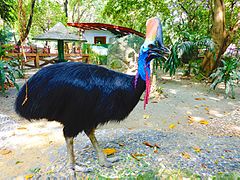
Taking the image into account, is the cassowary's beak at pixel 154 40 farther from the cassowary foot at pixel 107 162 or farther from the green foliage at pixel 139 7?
the green foliage at pixel 139 7

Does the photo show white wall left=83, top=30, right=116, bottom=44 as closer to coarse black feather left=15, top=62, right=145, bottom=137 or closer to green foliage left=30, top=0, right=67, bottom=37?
green foliage left=30, top=0, right=67, bottom=37

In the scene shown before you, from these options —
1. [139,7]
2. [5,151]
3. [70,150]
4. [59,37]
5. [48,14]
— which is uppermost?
[48,14]

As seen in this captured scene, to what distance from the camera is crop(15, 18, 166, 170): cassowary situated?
1.64m

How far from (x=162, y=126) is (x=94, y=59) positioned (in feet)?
26.3

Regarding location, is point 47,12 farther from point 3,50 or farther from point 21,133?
point 21,133

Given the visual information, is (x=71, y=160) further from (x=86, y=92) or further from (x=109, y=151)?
(x=86, y=92)

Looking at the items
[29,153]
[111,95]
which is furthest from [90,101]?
[29,153]

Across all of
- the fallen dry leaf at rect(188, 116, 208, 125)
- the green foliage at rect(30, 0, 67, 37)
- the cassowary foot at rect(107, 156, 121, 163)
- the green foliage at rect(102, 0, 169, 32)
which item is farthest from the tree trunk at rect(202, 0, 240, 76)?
the green foliage at rect(30, 0, 67, 37)

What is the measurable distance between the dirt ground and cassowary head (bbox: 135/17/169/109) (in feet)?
4.33

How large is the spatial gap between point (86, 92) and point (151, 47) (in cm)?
60

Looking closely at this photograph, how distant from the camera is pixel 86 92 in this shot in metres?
1.63

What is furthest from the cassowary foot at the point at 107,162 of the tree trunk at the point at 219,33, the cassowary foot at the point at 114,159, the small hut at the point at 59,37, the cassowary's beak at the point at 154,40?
the tree trunk at the point at 219,33

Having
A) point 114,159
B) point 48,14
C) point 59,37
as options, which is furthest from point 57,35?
point 48,14

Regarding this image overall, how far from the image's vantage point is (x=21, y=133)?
3.05 metres
